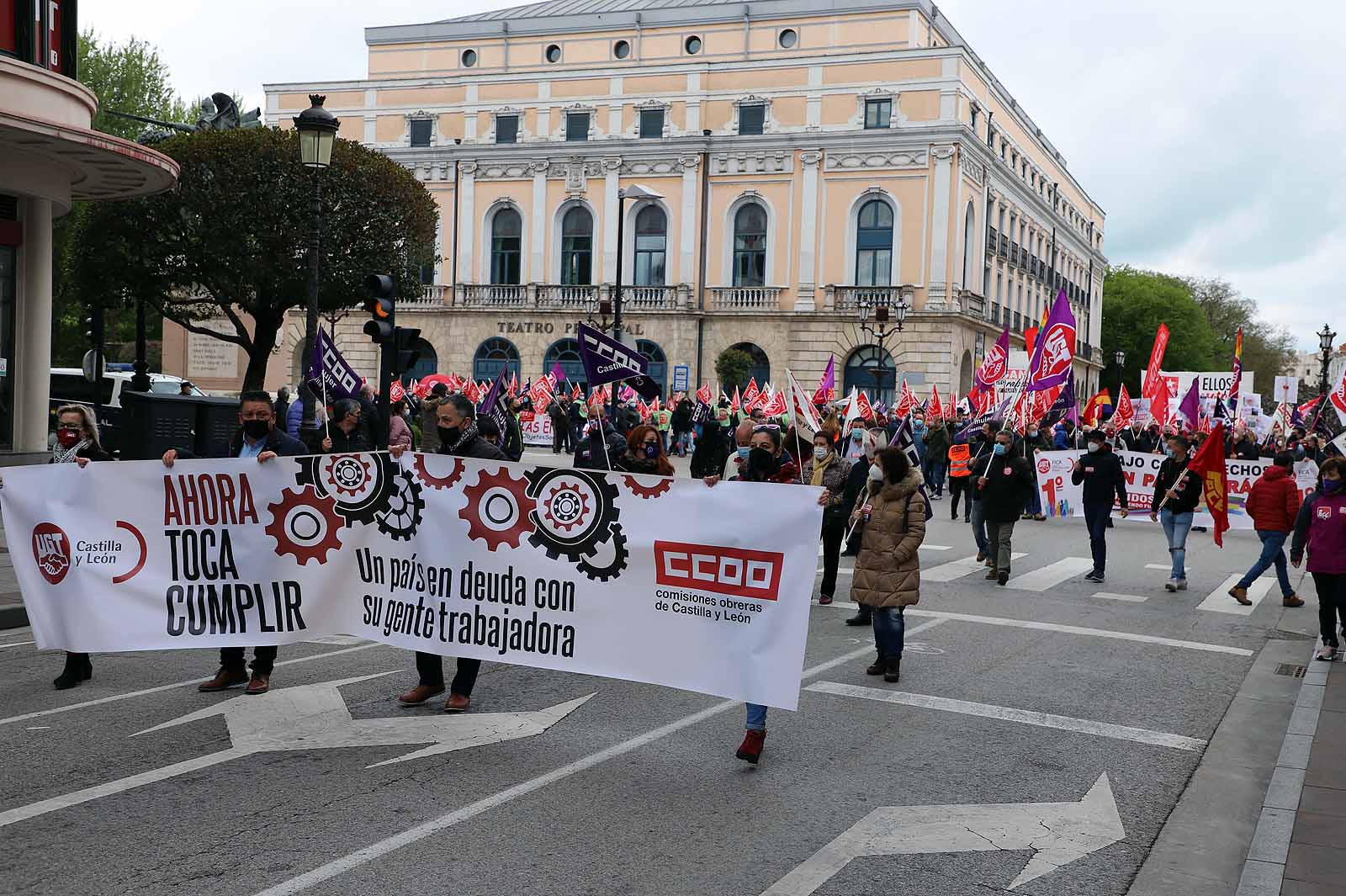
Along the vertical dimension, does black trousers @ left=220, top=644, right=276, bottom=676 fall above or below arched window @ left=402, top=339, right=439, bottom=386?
below

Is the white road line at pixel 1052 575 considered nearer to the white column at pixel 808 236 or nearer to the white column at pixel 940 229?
the white column at pixel 940 229

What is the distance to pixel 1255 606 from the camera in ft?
45.3

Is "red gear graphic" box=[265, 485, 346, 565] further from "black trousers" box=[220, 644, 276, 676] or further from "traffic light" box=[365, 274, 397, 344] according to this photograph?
"traffic light" box=[365, 274, 397, 344]

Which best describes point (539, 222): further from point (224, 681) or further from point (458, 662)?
point (458, 662)

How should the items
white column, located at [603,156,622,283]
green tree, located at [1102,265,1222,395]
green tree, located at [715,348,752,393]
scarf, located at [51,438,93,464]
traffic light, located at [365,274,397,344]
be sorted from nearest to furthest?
1. scarf, located at [51,438,93,464]
2. traffic light, located at [365,274,397,344]
3. green tree, located at [715,348,752,393]
4. white column, located at [603,156,622,283]
5. green tree, located at [1102,265,1222,395]

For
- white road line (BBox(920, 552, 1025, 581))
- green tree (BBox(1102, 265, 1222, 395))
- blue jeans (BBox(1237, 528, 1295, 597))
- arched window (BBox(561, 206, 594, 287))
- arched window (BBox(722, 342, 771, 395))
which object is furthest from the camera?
green tree (BBox(1102, 265, 1222, 395))

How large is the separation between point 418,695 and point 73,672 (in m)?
2.25

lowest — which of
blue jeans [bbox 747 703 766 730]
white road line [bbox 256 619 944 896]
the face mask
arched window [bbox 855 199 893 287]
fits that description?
white road line [bbox 256 619 944 896]

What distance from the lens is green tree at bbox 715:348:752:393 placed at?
50250 millimetres

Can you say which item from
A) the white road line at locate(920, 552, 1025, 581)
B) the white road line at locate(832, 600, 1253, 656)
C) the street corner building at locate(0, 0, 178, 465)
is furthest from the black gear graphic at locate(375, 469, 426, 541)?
the street corner building at locate(0, 0, 178, 465)

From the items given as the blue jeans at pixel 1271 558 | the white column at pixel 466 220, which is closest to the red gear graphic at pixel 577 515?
the blue jeans at pixel 1271 558

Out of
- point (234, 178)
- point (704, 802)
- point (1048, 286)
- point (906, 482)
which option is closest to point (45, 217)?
point (234, 178)

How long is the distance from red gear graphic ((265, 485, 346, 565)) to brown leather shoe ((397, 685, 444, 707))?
3.22 ft

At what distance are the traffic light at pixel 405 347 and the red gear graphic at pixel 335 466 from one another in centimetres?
667
